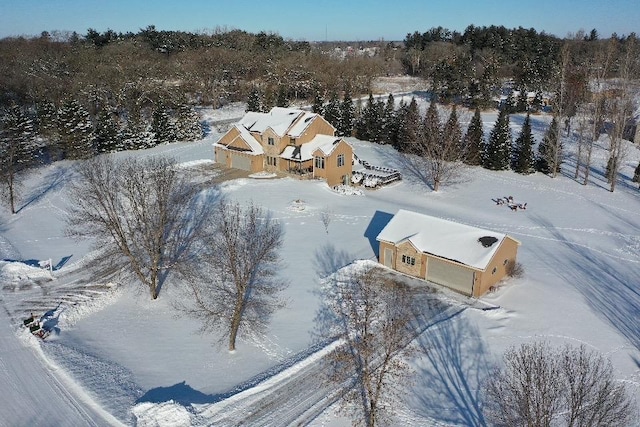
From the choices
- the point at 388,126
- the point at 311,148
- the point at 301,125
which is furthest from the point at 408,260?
the point at 388,126

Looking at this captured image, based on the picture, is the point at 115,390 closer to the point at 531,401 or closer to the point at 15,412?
the point at 15,412

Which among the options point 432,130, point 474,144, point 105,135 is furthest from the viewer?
point 105,135

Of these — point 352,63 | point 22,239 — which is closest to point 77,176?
point 22,239

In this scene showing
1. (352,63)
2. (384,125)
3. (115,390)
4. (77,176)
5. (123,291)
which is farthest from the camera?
(352,63)

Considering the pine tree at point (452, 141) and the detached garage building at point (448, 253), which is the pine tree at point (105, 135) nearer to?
the pine tree at point (452, 141)

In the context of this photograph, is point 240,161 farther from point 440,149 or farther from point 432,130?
point 440,149

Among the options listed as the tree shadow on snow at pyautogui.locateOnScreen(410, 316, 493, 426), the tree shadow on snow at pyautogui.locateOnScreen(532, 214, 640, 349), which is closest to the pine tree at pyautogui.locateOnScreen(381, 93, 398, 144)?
the tree shadow on snow at pyautogui.locateOnScreen(532, 214, 640, 349)
